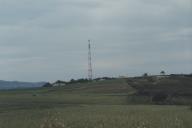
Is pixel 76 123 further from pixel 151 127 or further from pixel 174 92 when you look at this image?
pixel 174 92

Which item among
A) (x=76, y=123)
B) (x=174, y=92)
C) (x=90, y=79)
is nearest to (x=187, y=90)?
(x=174, y=92)

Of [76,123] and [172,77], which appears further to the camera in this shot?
[172,77]

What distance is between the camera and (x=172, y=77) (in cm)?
9338

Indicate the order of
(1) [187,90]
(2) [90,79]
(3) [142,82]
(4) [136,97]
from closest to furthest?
(4) [136,97] < (1) [187,90] < (3) [142,82] < (2) [90,79]

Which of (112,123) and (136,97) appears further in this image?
(136,97)

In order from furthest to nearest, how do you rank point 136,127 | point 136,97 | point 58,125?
point 136,97, point 136,127, point 58,125

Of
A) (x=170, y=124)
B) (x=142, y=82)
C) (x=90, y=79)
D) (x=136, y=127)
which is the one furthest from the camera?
(x=90, y=79)

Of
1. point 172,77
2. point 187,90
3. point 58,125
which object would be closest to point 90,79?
point 172,77

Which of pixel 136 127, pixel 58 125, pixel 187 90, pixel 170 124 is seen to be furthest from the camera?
pixel 187 90

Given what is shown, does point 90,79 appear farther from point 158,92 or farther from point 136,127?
point 136,127

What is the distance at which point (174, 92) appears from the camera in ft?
252

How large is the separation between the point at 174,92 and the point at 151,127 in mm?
50393

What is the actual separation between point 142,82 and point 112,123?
2385 inches

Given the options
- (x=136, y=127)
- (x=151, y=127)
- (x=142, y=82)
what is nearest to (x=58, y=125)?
(x=136, y=127)
